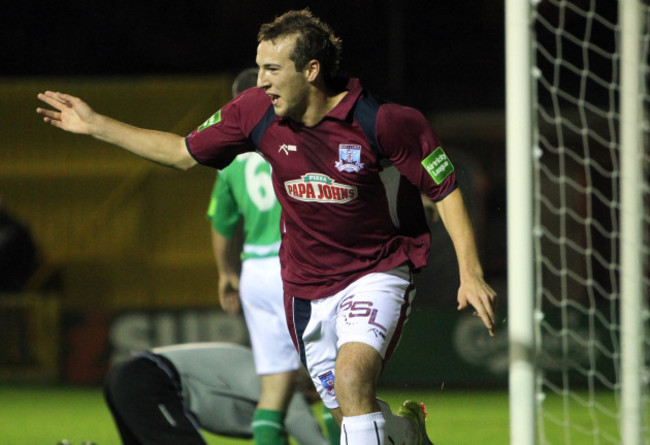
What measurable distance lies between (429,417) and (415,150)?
167 inches

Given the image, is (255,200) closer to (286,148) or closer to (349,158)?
(286,148)

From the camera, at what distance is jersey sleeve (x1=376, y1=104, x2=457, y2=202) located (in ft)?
12.2

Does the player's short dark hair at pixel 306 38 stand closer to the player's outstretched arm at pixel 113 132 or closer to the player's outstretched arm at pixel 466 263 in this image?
the player's outstretched arm at pixel 113 132

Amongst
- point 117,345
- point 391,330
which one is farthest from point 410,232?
point 117,345

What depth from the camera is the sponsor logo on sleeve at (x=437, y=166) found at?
12.2 feet

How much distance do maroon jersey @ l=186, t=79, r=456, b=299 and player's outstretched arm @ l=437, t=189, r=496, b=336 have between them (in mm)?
58

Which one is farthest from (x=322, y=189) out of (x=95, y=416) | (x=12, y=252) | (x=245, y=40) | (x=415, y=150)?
(x=245, y=40)

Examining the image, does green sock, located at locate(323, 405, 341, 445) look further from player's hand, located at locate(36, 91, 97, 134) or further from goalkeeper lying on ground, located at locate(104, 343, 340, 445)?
player's hand, located at locate(36, 91, 97, 134)

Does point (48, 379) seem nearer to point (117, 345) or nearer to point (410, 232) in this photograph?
point (117, 345)

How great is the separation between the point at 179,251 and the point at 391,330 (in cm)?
664

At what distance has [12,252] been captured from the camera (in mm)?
10016

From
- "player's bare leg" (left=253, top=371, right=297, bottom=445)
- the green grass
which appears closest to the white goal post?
the green grass

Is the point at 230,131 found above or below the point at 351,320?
above

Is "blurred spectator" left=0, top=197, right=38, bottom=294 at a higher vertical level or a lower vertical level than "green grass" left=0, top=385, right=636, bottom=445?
higher
